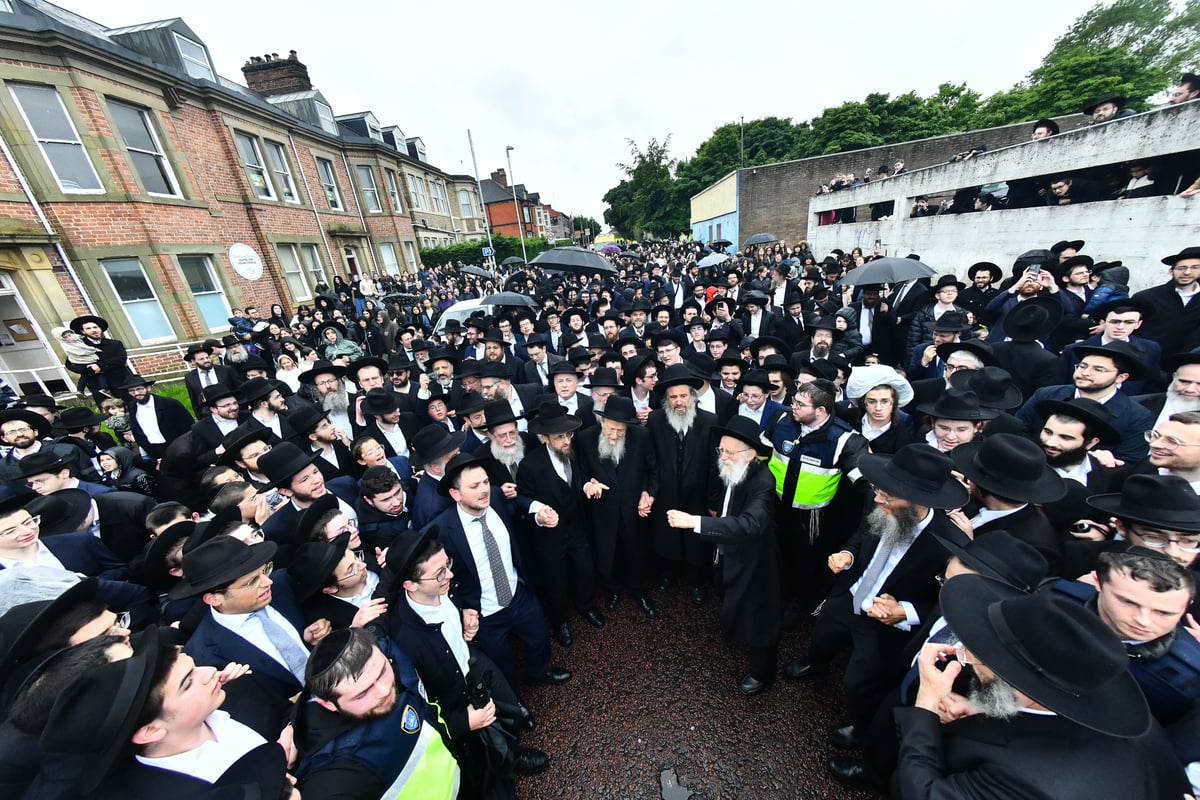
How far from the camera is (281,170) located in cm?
1662

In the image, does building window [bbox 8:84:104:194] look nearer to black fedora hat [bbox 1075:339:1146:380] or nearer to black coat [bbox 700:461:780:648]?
black coat [bbox 700:461:780:648]

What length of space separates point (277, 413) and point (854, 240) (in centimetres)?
2046

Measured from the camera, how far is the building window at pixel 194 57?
13297 mm

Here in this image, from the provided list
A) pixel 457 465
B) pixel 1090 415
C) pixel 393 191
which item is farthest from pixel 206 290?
pixel 1090 415

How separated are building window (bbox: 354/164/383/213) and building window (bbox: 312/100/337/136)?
1812 millimetres

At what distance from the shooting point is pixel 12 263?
906 centimetres

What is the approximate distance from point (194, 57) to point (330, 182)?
19.2 feet

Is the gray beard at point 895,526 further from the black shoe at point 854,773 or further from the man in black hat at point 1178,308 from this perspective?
the man in black hat at point 1178,308

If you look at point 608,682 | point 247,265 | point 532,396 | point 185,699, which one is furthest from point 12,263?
point 608,682

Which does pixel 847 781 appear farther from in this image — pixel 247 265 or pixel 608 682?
pixel 247 265

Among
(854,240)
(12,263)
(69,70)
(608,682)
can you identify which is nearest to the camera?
(608,682)

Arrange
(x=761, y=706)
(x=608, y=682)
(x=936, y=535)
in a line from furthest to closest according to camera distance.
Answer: (x=608, y=682)
(x=761, y=706)
(x=936, y=535)

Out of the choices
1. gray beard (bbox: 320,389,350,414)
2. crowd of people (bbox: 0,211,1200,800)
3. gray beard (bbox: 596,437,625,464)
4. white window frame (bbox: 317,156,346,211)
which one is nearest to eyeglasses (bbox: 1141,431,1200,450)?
crowd of people (bbox: 0,211,1200,800)

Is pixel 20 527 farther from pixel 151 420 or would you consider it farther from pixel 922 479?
pixel 922 479
